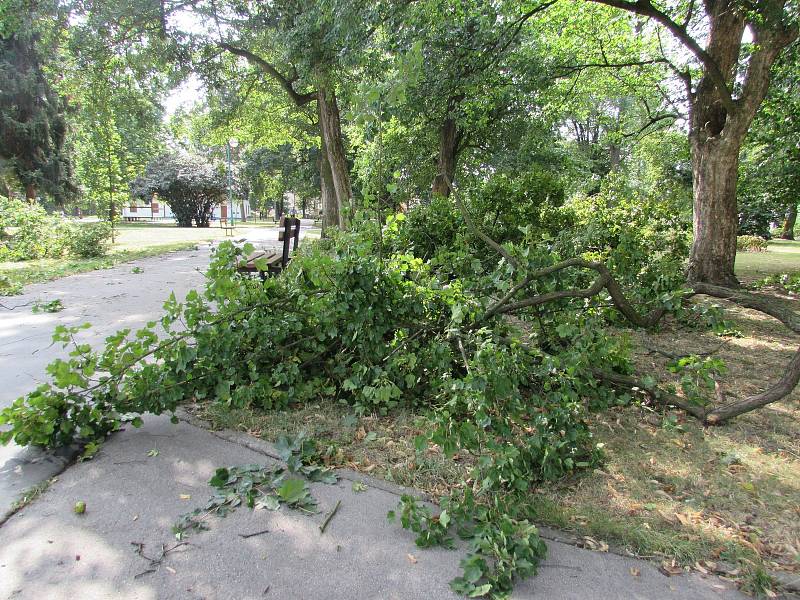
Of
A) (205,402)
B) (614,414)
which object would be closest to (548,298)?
(614,414)

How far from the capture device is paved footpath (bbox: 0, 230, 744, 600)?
1.93 metres

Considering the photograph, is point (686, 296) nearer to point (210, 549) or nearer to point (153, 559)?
point (210, 549)

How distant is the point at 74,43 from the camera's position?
11922 mm

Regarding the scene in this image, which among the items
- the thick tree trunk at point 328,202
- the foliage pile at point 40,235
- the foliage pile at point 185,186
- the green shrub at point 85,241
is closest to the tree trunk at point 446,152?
the thick tree trunk at point 328,202

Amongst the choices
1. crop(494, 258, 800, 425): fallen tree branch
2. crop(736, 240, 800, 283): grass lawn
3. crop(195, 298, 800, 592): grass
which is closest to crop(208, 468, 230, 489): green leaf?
crop(195, 298, 800, 592): grass

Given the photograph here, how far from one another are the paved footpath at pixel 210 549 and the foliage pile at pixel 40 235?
37.8 ft

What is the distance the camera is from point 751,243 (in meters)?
19.2

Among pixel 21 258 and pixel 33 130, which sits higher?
pixel 33 130

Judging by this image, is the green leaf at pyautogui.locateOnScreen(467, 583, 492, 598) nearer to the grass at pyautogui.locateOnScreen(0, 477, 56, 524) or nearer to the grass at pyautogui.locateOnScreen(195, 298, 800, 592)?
the grass at pyautogui.locateOnScreen(195, 298, 800, 592)

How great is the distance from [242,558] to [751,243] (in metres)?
22.7

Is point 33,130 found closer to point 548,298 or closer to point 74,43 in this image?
point 74,43

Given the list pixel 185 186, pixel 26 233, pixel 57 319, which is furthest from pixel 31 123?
pixel 57 319

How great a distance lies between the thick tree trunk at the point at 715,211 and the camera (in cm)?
849

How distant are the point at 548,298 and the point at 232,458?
2.29 metres
